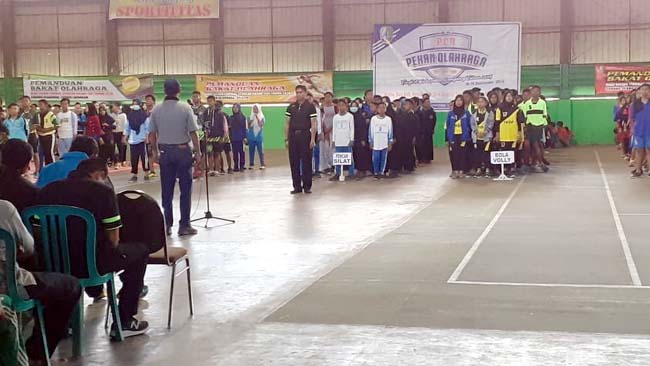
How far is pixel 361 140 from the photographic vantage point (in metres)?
17.7

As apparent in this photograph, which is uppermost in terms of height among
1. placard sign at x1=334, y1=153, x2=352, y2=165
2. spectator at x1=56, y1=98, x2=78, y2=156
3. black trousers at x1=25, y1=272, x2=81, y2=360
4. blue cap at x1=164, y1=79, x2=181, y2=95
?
blue cap at x1=164, y1=79, x2=181, y2=95

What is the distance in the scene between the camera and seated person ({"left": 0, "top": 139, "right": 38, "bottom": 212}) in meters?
5.67

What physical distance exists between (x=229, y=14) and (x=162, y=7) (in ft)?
8.11

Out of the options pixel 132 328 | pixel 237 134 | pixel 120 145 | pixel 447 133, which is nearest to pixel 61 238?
pixel 132 328

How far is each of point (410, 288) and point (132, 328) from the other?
7.66 feet

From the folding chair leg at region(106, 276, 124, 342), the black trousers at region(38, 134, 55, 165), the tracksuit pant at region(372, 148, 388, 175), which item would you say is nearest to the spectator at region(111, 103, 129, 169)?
the black trousers at region(38, 134, 55, 165)

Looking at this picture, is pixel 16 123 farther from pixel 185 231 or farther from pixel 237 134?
pixel 185 231

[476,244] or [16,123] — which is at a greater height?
[16,123]

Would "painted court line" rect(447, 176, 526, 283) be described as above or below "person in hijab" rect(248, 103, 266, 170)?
below

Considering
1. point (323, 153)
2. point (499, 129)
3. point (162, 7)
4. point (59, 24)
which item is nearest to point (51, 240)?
point (499, 129)

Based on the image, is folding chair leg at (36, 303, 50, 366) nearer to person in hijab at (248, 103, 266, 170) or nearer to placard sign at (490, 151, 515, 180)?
placard sign at (490, 151, 515, 180)

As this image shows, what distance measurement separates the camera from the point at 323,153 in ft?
61.9

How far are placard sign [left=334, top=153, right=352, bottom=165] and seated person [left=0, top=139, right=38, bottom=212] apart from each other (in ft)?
37.6

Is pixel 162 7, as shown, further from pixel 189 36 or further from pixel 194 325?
pixel 194 325
